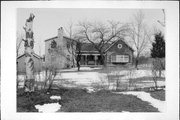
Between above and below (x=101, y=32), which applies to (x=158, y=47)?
below

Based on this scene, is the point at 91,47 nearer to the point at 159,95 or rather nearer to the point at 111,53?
the point at 111,53

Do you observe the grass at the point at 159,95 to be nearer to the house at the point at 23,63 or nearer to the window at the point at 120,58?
the window at the point at 120,58

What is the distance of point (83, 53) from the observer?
3434 millimetres

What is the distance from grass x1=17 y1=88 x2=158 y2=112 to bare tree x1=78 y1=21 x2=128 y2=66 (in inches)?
14.7

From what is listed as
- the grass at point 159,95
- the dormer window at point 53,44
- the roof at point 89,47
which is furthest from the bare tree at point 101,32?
the grass at point 159,95

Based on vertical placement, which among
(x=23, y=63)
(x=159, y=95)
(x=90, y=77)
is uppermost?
(x=23, y=63)

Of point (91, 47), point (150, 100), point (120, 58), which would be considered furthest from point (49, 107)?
point (150, 100)

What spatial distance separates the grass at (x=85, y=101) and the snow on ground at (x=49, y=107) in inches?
1.4

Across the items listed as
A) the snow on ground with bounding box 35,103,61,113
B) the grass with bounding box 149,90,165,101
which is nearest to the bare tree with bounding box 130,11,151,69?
the grass with bounding box 149,90,165,101

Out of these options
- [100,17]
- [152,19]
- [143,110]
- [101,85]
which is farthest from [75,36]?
[143,110]

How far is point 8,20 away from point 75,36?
0.71 m

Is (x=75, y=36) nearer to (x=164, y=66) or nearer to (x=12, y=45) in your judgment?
(x=12, y=45)

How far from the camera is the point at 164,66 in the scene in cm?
340

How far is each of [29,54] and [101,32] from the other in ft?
2.58
